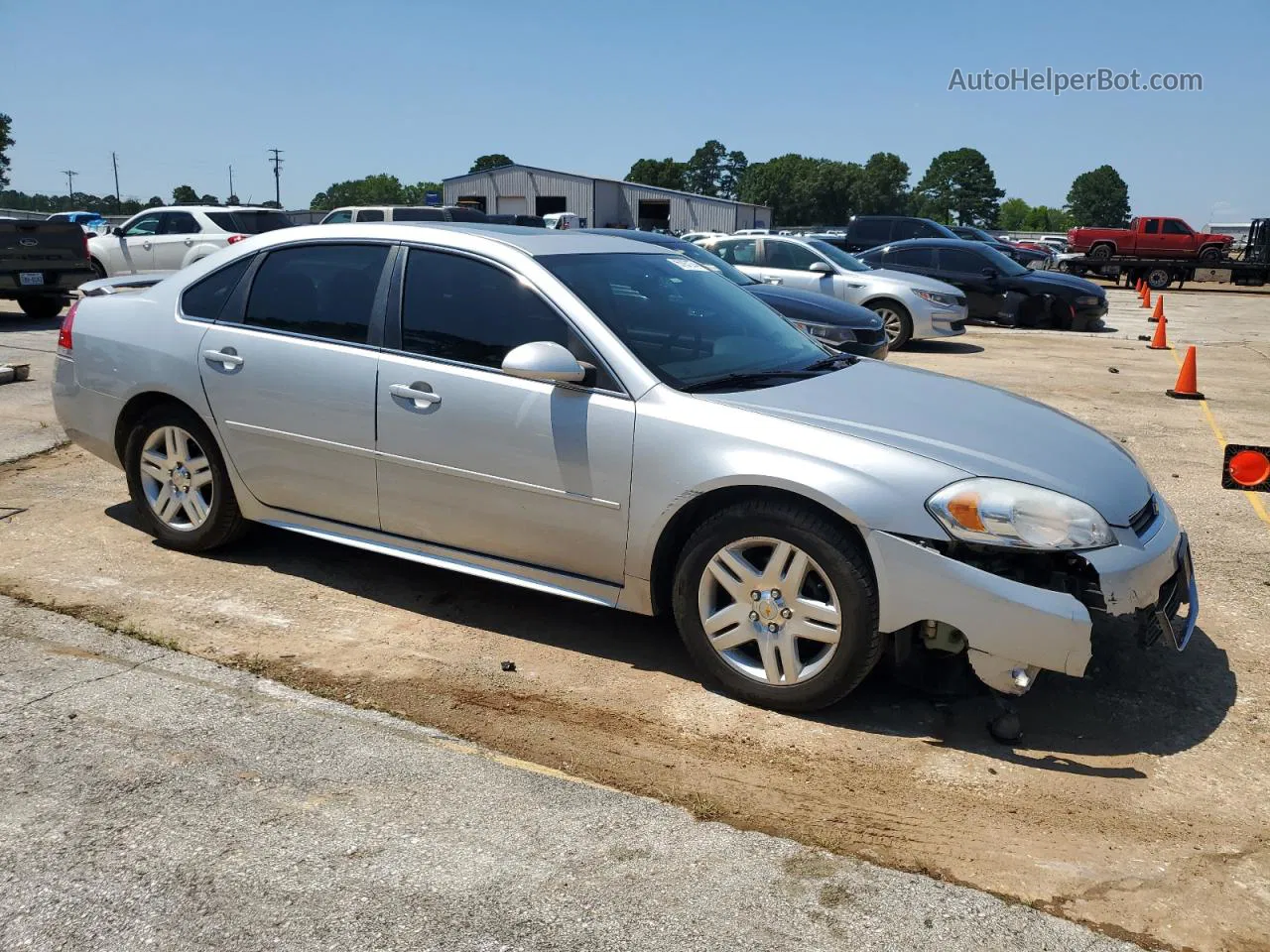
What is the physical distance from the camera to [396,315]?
4.62 m

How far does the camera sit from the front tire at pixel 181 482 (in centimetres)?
515

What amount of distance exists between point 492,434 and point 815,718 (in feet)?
5.26

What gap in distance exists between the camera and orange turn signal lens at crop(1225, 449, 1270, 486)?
14.7 ft

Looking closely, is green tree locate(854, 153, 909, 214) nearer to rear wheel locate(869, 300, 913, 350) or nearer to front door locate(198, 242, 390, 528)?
rear wheel locate(869, 300, 913, 350)

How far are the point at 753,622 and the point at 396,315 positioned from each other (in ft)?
6.57

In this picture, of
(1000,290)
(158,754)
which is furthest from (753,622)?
(1000,290)

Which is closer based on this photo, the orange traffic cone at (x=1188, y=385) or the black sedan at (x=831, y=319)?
the black sedan at (x=831, y=319)

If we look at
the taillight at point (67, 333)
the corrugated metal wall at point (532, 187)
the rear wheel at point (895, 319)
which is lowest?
the rear wheel at point (895, 319)

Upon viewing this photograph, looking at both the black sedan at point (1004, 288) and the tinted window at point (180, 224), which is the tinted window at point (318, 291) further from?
the black sedan at point (1004, 288)

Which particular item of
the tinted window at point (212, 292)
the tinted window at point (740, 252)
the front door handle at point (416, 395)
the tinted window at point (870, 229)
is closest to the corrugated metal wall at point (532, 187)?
the tinted window at point (870, 229)

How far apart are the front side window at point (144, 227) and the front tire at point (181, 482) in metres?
15.0

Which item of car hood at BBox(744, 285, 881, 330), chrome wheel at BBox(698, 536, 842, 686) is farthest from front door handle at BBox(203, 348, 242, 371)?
car hood at BBox(744, 285, 881, 330)

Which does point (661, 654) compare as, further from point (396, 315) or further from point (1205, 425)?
point (1205, 425)

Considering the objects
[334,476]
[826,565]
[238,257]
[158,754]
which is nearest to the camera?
[158,754]
